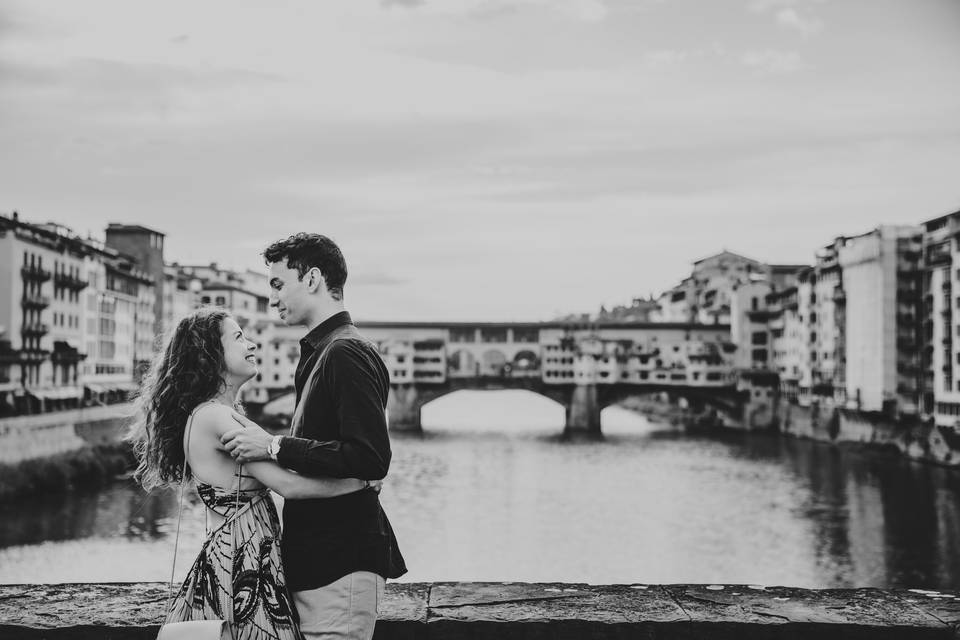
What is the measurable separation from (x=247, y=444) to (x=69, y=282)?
3175cm

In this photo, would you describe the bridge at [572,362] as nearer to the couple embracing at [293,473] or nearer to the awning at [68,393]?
the awning at [68,393]

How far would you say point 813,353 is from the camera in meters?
38.4

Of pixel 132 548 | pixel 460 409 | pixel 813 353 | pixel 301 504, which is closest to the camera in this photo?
pixel 301 504

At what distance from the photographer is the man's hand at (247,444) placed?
180 cm

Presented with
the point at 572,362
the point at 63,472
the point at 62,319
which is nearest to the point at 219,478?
the point at 63,472

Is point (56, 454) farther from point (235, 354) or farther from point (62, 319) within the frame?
point (235, 354)

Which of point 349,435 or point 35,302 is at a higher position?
point 35,302

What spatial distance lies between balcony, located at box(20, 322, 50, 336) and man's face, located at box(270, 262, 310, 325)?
28.8 m

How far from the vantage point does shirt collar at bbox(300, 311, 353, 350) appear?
1.95 metres

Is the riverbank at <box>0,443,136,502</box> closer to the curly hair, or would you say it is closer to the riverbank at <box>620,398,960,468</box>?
the riverbank at <box>620,398,960,468</box>

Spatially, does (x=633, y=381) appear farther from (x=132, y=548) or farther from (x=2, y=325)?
(x=132, y=548)

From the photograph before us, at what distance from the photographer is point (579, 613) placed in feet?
7.30

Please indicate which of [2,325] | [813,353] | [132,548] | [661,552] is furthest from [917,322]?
[2,325]

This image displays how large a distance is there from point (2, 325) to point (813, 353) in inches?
1075
